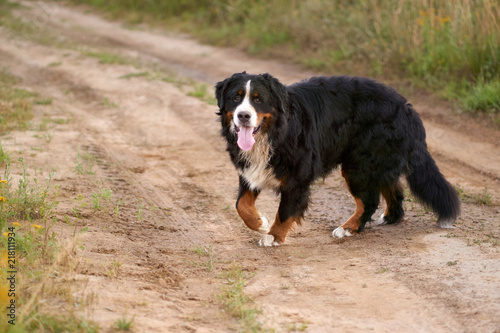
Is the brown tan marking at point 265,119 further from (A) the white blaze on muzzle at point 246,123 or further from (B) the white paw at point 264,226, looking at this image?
(B) the white paw at point 264,226

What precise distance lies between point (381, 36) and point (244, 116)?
7761mm

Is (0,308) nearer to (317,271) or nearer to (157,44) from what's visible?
(317,271)

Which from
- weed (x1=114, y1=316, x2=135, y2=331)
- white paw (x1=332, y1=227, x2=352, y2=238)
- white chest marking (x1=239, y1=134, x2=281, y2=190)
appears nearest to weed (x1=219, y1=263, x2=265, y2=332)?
weed (x1=114, y1=316, x2=135, y2=331)

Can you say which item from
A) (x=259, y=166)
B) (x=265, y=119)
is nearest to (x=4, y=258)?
(x=259, y=166)

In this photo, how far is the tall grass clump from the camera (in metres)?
9.32

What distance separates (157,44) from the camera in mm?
15273

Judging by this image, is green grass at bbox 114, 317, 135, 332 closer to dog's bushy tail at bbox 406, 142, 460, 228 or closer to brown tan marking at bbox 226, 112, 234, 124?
brown tan marking at bbox 226, 112, 234, 124

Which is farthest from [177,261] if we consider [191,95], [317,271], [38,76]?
[38,76]

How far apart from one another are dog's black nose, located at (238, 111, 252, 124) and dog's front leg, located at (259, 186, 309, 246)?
2.61 feet

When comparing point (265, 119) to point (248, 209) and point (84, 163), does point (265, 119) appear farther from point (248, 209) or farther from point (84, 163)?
point (84, 163)

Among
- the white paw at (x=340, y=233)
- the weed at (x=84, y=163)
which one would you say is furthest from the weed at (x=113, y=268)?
the weed at (x=84, y=163)

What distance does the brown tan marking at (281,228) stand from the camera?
4980mm

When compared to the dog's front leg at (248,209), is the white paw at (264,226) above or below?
below

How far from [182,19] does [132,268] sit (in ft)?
47.3
